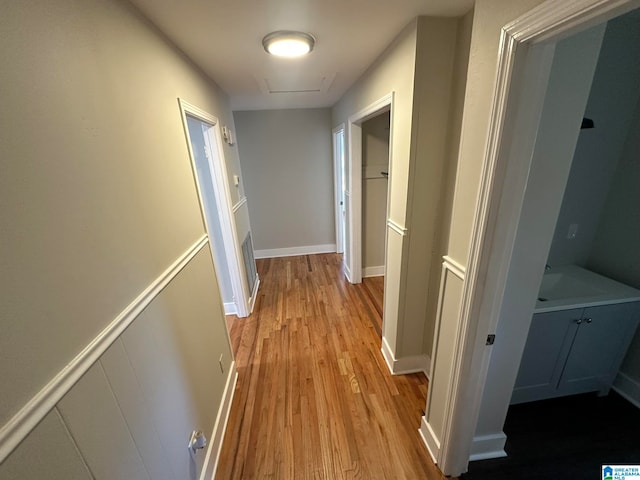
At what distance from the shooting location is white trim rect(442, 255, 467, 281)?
44.4 inches

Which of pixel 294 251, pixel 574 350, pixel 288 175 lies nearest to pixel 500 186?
pixel 574 350

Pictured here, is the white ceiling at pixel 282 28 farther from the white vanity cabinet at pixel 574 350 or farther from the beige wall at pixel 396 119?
the white vanity cabinet at pixel 574 350

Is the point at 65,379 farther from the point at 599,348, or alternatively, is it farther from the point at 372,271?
the point at 372,271

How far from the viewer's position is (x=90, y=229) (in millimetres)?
749

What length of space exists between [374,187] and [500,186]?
2.33 meters

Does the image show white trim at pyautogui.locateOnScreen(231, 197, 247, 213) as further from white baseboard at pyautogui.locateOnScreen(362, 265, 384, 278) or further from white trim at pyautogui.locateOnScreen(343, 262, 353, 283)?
white baseboard at pyautogui.locateOnScreen(362, 265, 384, 278)

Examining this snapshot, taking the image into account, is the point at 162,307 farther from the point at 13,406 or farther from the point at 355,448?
the point at 355,448

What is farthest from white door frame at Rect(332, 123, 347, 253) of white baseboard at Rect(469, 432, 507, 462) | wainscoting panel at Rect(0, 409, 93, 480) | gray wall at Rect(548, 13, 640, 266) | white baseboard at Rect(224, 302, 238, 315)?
wainscoting panel at Rect(0, 409, 93, 480)

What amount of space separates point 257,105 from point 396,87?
7.62 ft

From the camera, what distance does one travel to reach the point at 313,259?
4297 millimetres

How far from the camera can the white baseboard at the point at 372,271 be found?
3518 millimetres

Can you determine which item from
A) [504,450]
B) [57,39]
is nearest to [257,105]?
[57,39]

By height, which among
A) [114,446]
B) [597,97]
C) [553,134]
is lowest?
[114,446]

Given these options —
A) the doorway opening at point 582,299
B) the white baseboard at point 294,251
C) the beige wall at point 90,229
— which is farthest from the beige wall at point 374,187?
the beige wall at point 90,229
